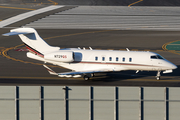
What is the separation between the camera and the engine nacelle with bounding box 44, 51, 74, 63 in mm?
33031

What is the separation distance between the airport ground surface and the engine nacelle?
2.12 m

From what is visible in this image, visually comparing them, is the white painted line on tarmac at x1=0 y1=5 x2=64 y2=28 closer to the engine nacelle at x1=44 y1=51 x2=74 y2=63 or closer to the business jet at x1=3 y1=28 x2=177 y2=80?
the engine nacelle at x1=44 y1=51 x2=74 y2=63

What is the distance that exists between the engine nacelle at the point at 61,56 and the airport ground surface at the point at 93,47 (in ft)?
6.94

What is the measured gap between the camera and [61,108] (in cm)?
2023

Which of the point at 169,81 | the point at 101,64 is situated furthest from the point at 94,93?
the point at 169,81

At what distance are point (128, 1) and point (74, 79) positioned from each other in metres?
56.2

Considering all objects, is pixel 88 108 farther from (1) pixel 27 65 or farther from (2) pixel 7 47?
(2) pixel 7 47

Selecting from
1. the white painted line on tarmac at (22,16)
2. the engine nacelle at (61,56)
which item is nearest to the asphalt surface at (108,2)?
the white painted line on tarmac at (22,16)

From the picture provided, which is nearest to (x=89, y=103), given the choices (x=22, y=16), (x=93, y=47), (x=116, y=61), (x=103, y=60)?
(x=103, y=60)

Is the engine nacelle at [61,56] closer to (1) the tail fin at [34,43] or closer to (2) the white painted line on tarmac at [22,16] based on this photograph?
(1) the tail fin at [34,43]

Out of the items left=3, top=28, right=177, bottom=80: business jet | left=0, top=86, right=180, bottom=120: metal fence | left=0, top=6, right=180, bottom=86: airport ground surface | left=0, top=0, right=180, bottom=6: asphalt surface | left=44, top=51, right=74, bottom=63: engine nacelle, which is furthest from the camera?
left=0, top=0, right=180, bottom=6: asphalt surface

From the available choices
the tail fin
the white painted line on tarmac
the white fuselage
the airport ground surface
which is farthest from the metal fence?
the white painted line on tarmac

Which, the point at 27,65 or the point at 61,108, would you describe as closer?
the point at 61,108

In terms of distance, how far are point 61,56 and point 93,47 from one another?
17.0 metres
